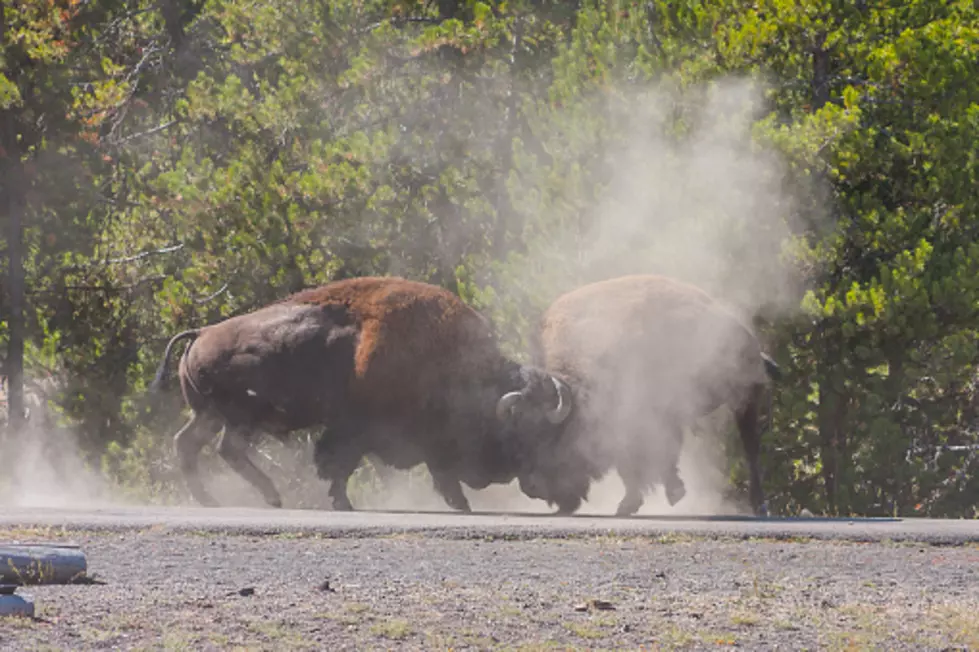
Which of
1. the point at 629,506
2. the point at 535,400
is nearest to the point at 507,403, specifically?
the point at 535,400

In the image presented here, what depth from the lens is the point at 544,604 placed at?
25.1 feet

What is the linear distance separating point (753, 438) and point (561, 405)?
207 cm

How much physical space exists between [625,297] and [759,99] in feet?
9.04

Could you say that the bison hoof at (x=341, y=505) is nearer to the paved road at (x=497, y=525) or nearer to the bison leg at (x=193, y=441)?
the bison leg at (x=193, y=441)

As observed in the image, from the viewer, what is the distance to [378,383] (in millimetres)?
14922

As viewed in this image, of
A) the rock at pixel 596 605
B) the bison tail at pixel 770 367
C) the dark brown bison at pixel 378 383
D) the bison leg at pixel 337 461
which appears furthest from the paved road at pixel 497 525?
the rock at pixel 596 605

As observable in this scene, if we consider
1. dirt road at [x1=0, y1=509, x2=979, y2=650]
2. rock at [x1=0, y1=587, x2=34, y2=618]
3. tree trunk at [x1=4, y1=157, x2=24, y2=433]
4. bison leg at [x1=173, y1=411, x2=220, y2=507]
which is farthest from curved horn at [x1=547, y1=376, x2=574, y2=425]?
tree trunk at [x1=4, y1=157, x2=24, y2=433]

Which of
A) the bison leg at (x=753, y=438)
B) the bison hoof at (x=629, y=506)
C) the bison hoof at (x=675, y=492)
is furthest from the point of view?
the bison leg at (x=753, y=438)

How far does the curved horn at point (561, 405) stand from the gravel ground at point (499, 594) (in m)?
3.57

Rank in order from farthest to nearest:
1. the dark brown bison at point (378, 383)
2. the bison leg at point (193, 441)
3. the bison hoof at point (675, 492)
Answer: the bison leg at point (193, 441), the dark brown bison at point (378, 383), the bison hoof at point (675, 492)

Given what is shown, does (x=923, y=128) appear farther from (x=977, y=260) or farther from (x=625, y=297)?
(x=625, y=297)

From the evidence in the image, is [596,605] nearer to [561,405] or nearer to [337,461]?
[561,405]

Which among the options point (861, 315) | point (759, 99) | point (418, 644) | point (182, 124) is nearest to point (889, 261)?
point (861, 315)

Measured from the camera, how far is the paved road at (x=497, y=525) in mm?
10961
